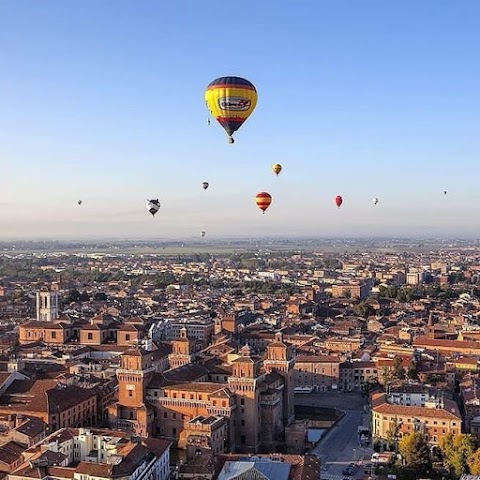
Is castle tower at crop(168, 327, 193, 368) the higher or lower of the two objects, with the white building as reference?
higher

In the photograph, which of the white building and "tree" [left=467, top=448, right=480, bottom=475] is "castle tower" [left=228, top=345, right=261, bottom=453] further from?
"tree" [left=467, top=448, right=480, bottom=475]

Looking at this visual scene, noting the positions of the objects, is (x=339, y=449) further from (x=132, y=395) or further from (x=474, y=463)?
(x=132, y=395)

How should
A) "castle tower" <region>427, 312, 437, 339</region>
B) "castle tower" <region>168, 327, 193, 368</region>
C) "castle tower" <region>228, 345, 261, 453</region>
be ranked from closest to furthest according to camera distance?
1. "castle tower" <region>228, 345, 261, 453</region>
2. "castle tower" <region>168, 327, 193, 368</region>
3. "castle tower" <region>427, 312, 437, 339</region>

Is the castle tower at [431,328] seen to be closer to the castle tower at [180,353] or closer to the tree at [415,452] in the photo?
the castle tower at [180,353]

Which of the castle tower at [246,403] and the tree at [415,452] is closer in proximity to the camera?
the tree at [415,452]

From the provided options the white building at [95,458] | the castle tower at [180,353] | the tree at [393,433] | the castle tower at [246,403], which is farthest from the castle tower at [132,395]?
the tree at [393,433]

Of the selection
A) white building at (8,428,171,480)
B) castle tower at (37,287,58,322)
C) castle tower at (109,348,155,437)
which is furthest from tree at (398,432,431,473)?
castle tower at (37,287,58,322)
